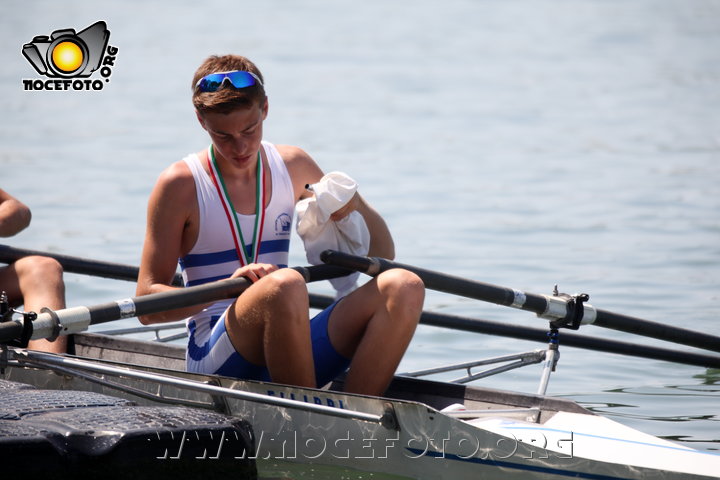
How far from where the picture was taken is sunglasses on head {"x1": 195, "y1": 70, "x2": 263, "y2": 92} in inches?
163

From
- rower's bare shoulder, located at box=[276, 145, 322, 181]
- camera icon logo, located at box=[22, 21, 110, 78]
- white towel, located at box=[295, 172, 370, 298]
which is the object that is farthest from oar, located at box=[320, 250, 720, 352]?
camera icon logo, located at box=[22, 21, 110, 78]

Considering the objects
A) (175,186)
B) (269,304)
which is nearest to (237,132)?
(175,186)

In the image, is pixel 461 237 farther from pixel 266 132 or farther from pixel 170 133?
pixel 170 133

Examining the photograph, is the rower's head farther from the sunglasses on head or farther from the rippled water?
the rippled water

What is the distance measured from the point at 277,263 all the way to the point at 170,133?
1117cm

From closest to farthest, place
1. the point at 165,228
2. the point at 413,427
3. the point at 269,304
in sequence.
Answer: the point at 413,427 < the point at 269,304 < the point at 165,228

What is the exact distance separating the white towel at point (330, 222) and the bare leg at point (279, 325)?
19.7 inches

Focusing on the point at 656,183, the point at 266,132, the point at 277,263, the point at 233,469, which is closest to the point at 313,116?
the point at 266,132

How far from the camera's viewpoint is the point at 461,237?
34.3 feet

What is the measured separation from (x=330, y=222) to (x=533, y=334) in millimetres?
1646

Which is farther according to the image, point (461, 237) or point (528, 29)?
point (528, 29)

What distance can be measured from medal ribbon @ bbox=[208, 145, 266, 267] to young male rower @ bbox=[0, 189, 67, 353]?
1097mm

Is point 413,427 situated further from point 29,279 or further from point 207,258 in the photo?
point 29,279

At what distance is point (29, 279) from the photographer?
5.23 metres
